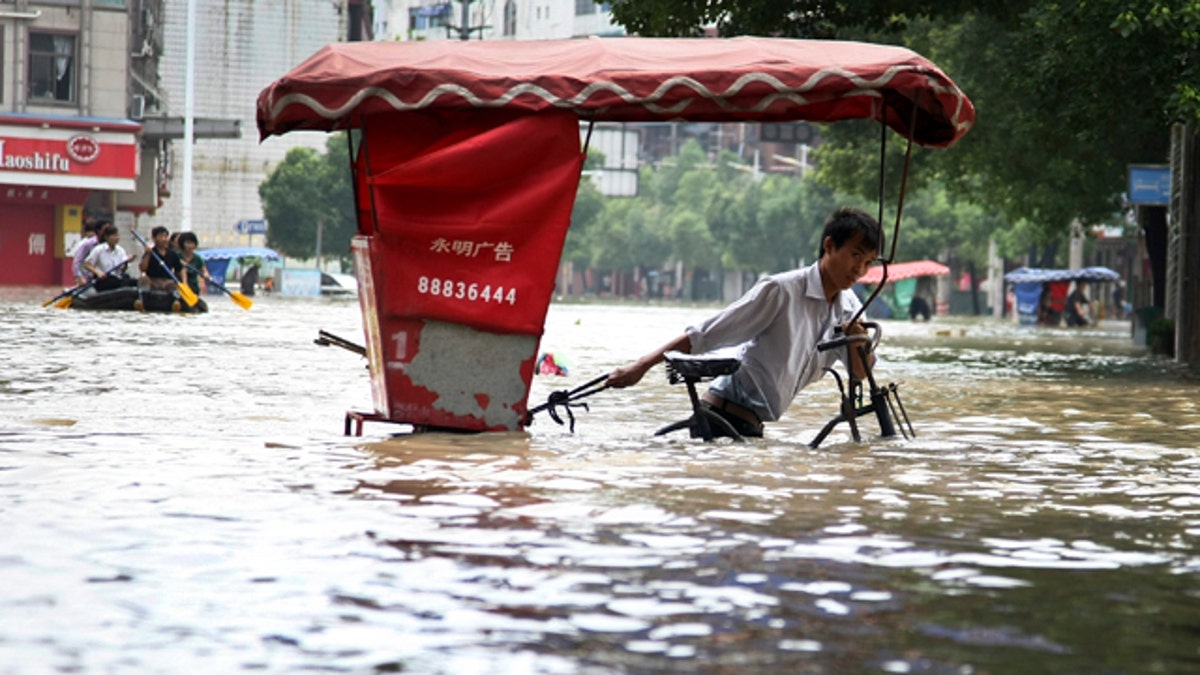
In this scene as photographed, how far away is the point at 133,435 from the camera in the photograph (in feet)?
30.5

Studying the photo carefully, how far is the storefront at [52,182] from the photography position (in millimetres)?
48000

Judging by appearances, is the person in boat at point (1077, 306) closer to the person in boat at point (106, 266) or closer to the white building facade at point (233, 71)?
the person in boat at point (106, 266)

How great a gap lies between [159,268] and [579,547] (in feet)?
79.0

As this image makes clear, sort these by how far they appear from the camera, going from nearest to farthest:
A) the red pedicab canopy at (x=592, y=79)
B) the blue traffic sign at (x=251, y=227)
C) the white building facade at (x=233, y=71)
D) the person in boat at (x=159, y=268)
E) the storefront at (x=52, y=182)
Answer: the red pedicab canopy at (x=592, y=79) → the person in boat at (x=159, y=268) → the storefront at (x=52, y=182) → the blue traffic sign at (x=251, y=227) → the white building facade at (x=233, y=71)

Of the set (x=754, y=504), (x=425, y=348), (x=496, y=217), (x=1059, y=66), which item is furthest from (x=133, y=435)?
(x=1059, y=66)

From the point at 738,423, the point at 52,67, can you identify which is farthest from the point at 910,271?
the point at 738,423

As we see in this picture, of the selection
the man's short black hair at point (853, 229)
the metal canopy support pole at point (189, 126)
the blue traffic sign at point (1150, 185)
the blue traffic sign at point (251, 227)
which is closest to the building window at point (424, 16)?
the blue traffic sign at point (251, 227)

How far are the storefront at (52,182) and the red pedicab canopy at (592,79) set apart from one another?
133 ft

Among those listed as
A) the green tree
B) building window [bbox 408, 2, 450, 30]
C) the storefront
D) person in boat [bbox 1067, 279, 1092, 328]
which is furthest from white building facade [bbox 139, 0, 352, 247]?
person in boat [bbox 1067, 279, 1092, 328]

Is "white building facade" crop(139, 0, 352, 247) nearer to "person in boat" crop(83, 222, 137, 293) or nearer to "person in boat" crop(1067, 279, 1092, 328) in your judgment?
"person in boat" crop(1067, 279, 1092, 328)

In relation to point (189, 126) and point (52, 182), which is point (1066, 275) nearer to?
point (189, 126)

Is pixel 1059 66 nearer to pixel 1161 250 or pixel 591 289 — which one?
pixel 1161 250

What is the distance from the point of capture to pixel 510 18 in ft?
365

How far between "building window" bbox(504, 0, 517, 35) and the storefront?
2414 inches
